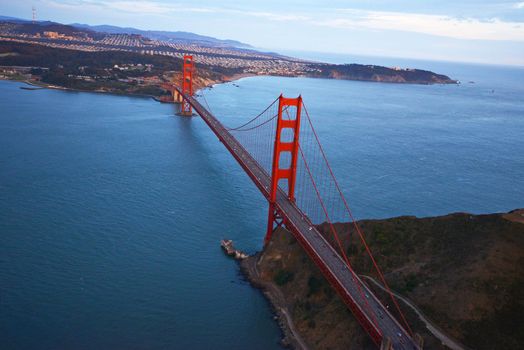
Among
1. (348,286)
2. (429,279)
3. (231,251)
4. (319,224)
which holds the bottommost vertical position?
(231,251)

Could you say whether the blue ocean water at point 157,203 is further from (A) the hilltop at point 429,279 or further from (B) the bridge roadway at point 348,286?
(B) the bridge roadway at point 348,286

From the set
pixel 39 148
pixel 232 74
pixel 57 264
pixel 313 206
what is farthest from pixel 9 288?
pixel 232 74

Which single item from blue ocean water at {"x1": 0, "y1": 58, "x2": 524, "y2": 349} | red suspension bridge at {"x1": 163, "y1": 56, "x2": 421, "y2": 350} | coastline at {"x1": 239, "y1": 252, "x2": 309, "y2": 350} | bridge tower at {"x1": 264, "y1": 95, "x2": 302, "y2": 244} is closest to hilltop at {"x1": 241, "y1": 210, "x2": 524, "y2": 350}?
coastline at {"x1": 239, "y1": 252, "x2": 309, "y2": 350}

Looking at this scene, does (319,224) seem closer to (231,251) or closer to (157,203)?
(231,251)

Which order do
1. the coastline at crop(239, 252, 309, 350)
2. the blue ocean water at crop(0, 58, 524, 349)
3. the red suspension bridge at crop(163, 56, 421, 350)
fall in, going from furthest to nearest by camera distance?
the blue ocean water at crop(0, 58, 524, 349)
the coastline at crop(239, 252, 309, 350)
the red suspension bridge at crop(163, 56, 421, 350)

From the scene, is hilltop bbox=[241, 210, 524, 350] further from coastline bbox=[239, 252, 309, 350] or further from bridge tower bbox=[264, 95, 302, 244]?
Result: bridge tower bbox=[264, 95, 302, 244]

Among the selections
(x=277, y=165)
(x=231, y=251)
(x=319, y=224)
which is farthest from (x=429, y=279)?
(x=231, y=251)
